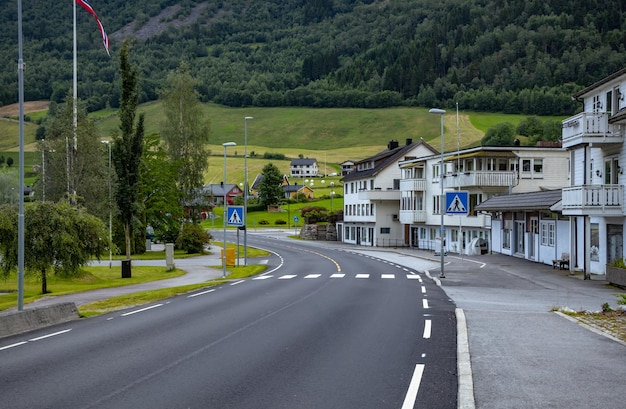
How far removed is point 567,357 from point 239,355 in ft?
18.0

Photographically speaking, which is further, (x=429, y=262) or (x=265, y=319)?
(x=429, y=262)

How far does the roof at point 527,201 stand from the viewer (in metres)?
39.5

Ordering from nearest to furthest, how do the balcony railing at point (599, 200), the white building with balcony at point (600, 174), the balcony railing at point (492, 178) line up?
the balcony railing at point (599, 200), the white building with balcony at point (600, 174), the balcony railing at point (492, 178)

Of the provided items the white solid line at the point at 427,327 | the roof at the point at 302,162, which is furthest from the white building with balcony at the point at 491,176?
the roof at the point at 302,162

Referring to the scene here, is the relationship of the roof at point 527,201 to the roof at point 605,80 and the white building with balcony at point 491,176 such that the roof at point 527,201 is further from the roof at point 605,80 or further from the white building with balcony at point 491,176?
the white building with balcony at point 491,176

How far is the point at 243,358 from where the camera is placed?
12.1 m

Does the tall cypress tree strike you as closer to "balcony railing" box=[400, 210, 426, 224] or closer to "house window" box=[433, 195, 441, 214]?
"house window" box=[433, 195, 441, 214]

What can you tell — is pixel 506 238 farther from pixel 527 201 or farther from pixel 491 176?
pixel 527 201

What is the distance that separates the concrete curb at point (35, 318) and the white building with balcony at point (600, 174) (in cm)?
2274

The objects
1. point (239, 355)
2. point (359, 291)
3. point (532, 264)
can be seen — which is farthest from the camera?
point (532, 264)

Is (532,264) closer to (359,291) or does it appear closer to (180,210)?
(359,291)

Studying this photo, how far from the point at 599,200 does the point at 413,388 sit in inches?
969

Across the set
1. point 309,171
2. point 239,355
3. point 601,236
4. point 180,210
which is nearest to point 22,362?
point 239,355

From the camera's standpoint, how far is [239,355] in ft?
40.9
